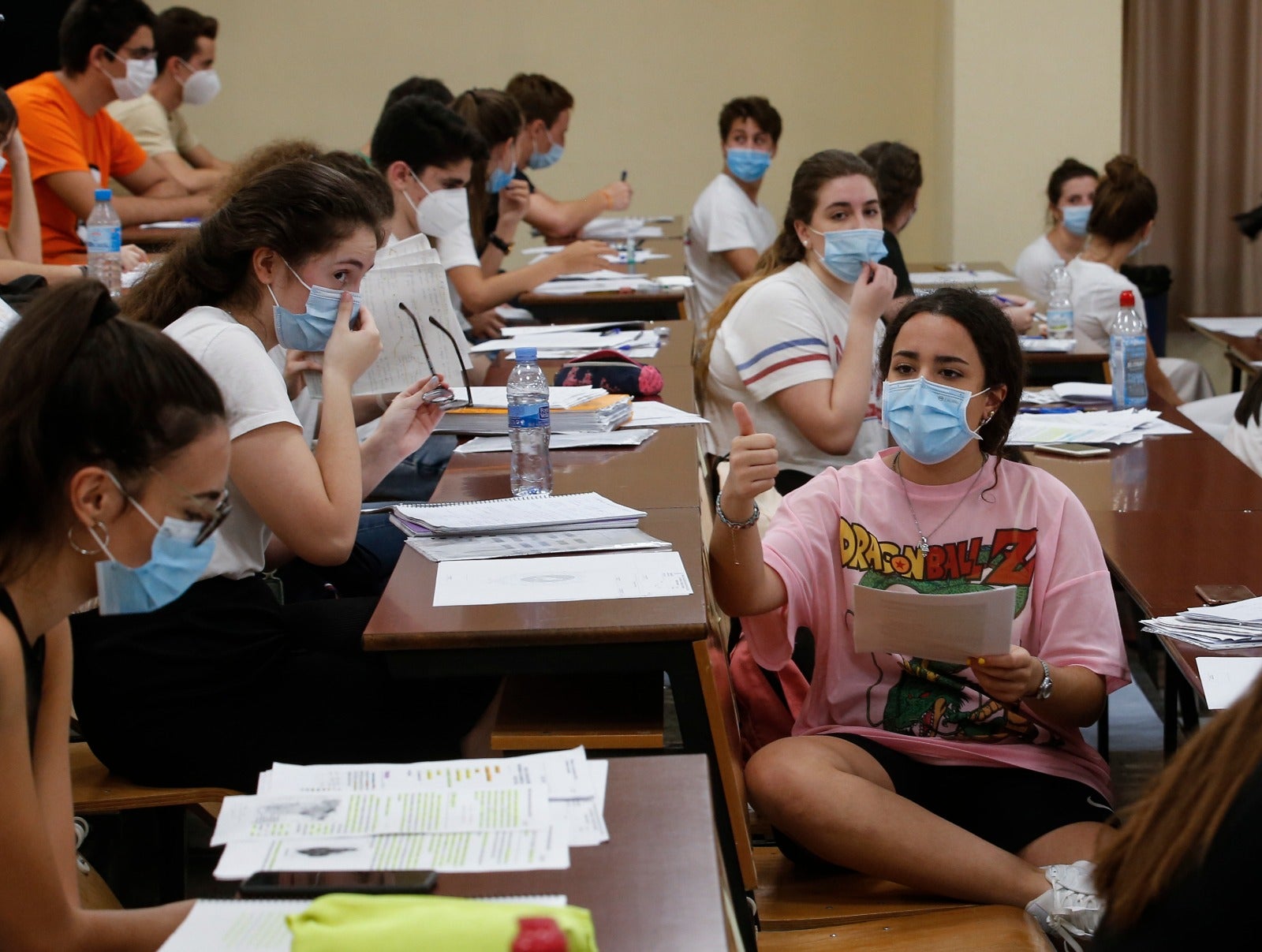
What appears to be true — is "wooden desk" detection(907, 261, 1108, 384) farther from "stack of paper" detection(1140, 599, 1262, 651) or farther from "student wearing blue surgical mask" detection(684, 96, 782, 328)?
"stack of paper" detection(1140, 599, 1262, 651)

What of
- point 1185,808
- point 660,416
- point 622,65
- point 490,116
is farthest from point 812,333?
point 622,65

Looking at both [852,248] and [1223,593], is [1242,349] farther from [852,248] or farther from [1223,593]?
[1223,593]

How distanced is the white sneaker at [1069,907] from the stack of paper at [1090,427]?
1307mm

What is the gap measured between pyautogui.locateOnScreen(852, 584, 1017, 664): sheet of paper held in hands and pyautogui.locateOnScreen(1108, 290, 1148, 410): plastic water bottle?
165 cm

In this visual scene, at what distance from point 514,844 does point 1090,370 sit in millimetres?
3180

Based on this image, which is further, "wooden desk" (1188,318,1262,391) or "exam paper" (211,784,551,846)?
"wooden desk" (1188,318,1262,391)

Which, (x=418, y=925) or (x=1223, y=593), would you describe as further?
(x=1223, y=593)

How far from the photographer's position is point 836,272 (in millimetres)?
3180

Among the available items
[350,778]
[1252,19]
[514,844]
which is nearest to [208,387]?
[350,778]

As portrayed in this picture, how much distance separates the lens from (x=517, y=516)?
2012 mm

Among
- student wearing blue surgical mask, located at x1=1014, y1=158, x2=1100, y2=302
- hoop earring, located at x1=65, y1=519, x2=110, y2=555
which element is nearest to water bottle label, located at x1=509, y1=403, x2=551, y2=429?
hoop earring, located at x1=65, y1=519, x2=110, y2=555

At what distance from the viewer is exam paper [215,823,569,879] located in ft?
3.63

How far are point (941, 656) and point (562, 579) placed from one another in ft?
1.72

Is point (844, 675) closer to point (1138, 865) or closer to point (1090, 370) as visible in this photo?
point (1138, 865)
